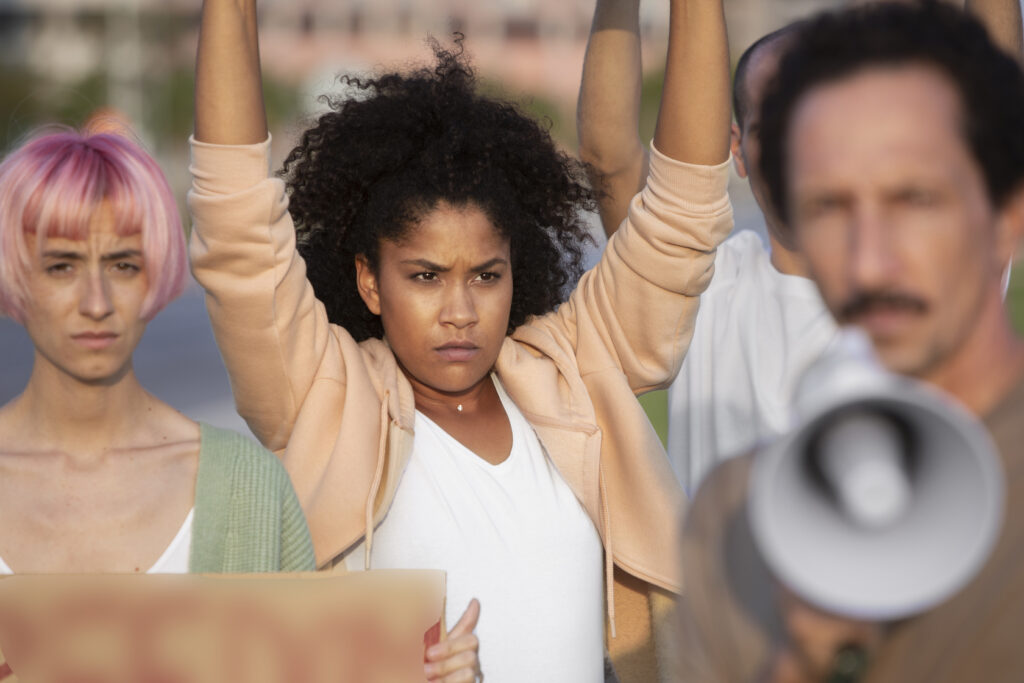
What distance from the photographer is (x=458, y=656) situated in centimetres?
289

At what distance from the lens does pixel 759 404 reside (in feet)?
12.1

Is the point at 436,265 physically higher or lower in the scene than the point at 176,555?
higher

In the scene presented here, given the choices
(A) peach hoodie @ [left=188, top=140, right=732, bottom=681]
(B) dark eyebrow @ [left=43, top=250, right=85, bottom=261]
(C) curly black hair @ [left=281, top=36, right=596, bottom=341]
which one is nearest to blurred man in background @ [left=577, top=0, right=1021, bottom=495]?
(C) curly black hair @ [left=281, top=36, right=596, bottom=341]

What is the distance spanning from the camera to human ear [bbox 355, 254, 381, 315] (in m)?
3.57

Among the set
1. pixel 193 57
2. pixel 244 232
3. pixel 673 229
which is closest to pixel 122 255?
pixel 244 232

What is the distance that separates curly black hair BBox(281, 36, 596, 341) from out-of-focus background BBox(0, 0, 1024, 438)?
847 cm

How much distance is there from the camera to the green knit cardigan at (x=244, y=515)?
2.81 meters

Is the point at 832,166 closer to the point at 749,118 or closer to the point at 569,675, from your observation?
the point at 569,675

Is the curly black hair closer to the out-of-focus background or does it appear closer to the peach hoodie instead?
the peach hoodie

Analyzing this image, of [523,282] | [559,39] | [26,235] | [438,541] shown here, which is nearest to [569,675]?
[438,541]

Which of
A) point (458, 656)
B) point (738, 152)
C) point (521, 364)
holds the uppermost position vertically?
point (738, 152)

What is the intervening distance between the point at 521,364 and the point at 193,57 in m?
31.1

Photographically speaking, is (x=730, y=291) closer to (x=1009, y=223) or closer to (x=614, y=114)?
(x=614, y=114)

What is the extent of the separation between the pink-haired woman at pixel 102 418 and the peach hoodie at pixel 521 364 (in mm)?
177
